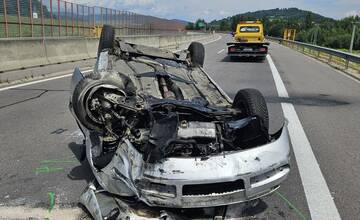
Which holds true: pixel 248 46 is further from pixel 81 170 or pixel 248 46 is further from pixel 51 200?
pixel 51 200

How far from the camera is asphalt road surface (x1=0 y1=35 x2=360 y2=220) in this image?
11.9ft

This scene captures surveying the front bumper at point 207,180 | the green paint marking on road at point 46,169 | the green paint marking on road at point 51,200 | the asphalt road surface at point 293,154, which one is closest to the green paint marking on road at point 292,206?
the asphalt road surface at point 293,154

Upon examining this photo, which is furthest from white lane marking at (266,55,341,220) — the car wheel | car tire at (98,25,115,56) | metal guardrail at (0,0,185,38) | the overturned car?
metal guardrail at (0,0,185,38)

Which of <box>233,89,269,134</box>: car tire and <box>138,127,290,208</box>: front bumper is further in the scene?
<box>233,89,269,134</box>: car tire

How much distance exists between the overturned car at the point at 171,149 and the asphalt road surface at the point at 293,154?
0.56 m

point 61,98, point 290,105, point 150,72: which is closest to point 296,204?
point 150,72

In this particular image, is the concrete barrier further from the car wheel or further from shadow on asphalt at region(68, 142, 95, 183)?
the car wheel

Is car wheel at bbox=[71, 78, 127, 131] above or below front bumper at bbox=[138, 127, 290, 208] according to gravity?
above

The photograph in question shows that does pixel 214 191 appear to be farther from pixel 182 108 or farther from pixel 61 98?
pixel 61 98

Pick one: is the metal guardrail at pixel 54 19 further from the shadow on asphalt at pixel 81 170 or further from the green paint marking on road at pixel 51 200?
the green paint marking on road at pixel 51 200

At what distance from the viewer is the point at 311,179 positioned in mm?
4258

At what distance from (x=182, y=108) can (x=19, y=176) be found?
202cm

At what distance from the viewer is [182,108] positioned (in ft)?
11.1

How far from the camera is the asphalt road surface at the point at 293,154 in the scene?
3.63 meters
